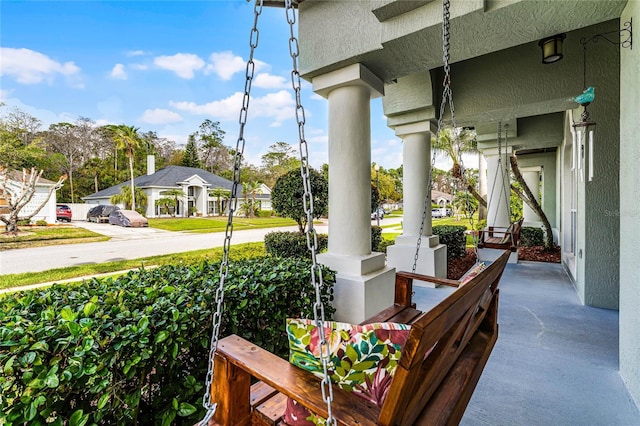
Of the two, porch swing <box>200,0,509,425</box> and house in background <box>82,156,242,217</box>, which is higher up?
house in background <box>82,156,242,217</box>

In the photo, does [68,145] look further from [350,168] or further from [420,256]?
[420,256]

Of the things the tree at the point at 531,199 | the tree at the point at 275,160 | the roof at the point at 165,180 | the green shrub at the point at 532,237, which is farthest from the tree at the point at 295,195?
the tree at the point at 275,160

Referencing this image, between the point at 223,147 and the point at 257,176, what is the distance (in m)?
8.65

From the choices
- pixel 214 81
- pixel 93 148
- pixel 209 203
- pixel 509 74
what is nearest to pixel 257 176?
pixel 209 203

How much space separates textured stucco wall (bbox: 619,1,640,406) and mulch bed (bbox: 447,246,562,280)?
3.72 m

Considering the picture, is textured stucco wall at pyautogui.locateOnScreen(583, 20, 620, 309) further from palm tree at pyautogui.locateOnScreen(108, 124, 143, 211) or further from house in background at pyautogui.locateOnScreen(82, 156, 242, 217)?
palm tree at pyautogui.locateOnScreen(108, 124, 143, 211)

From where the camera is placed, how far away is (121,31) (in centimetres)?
1288

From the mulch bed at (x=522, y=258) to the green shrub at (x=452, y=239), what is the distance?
17 centimetres

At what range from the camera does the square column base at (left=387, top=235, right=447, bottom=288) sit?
498 cm

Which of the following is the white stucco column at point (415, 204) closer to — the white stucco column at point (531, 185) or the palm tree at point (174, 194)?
the white stucco column at point (531, 185)

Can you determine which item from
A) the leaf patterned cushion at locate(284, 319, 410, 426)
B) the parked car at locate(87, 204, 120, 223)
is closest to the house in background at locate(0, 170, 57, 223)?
the parked car at locate(87, 204, 120, 223)

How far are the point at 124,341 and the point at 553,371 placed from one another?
3.15 m

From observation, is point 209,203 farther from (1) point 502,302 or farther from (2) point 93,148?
(1) point 502,302

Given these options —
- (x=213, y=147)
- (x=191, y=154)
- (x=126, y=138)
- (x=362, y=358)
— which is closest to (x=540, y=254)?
(x=362, y=358)
